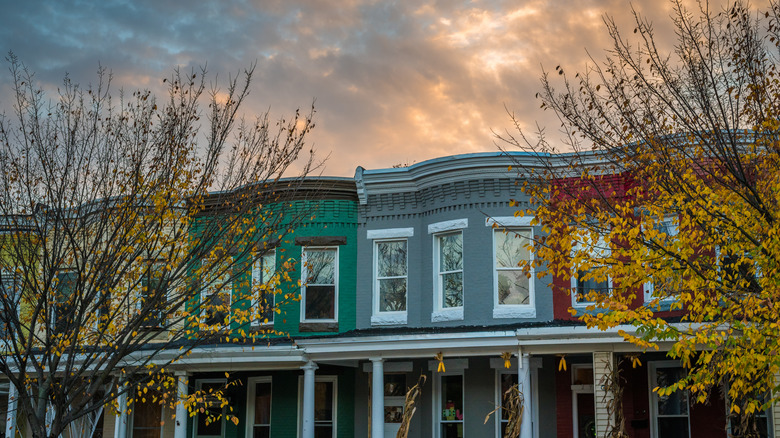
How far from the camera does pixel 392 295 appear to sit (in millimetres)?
22516

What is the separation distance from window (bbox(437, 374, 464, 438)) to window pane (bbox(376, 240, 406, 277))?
2891 millimetres

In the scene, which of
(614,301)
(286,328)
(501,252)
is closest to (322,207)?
(286,328)

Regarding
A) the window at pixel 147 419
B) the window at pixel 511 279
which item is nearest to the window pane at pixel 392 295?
the window at pixel 511 279

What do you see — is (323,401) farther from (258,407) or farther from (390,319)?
(390,319)

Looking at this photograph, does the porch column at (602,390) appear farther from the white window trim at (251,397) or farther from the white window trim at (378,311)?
the white window trim at (251,397)

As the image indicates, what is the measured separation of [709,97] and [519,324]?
7.12 m

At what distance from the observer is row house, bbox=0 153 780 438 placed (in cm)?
1942

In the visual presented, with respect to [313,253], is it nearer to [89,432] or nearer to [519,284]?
[519,284]

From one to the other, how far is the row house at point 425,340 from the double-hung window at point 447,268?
35 mm

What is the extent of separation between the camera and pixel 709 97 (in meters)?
14.1

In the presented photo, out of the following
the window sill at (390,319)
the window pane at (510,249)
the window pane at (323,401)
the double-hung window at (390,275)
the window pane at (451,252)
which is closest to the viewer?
the window pane at (510,249)

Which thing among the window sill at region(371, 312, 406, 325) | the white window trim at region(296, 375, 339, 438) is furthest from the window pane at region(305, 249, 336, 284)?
the white window trim at region(296, 375, 339, 438)

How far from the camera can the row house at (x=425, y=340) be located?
19.4 metres

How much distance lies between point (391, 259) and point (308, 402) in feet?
14.3
